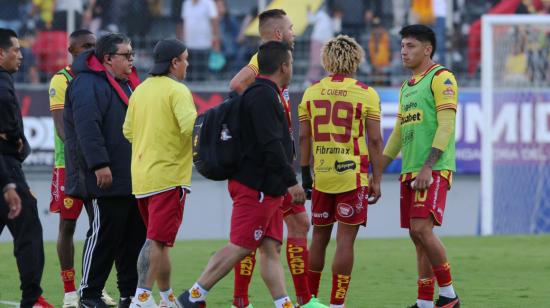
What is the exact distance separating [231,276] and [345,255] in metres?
3.69

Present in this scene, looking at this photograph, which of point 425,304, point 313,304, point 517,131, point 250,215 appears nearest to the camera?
point 250,215

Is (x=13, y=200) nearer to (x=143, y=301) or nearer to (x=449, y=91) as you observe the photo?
(x=143, y=301)

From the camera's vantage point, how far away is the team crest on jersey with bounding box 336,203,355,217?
352 inches

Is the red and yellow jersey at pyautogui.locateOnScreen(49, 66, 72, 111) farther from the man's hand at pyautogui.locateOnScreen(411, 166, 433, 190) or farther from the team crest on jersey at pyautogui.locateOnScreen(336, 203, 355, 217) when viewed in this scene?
the man's hand at pyautogui.locateOnScreen(411, 166, 433, 190)

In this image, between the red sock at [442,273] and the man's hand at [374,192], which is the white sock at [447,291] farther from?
the man's hand at [374,192]

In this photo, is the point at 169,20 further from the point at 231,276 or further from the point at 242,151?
the point at 242,151

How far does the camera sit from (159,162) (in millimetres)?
8648

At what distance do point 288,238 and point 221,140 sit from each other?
52.1 inches

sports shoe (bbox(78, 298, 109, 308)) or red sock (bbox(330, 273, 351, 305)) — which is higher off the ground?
red sock (bbox(330, 273, 351, 305))

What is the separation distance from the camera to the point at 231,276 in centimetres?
1240

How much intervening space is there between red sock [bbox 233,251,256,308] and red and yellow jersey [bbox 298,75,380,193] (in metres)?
0.78

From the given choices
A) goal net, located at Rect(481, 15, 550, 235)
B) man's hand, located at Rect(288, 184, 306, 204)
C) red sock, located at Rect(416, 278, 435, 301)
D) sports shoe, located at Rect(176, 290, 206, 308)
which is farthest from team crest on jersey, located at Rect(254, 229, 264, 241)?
goal net, located at Rect(481, 15, 550, 235)

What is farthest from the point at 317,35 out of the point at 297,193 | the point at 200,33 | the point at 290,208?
the point at 297,193

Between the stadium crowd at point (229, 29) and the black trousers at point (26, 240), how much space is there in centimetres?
1185
